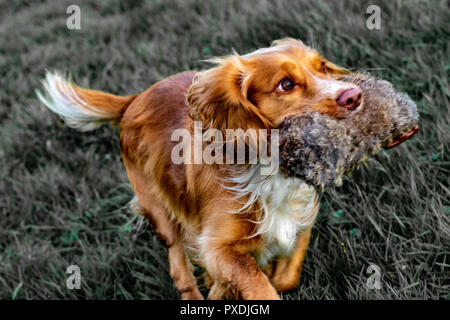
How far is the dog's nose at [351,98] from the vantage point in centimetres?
177

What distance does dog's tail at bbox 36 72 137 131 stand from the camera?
297 centimetres

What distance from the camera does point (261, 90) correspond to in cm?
206

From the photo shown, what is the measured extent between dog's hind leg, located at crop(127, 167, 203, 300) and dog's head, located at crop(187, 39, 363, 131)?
896 millimetres

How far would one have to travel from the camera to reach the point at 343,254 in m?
2.41

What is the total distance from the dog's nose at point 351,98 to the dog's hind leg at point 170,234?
54.7 inches

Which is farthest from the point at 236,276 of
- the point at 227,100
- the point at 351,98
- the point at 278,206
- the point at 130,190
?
the point at 130,190

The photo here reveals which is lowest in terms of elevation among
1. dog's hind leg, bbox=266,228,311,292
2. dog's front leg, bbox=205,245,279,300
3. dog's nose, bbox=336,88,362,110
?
dog's hind leg, bbox=266,228,311,292

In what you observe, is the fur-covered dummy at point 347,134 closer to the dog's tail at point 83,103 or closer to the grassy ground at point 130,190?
the grassy ground at point 130,190

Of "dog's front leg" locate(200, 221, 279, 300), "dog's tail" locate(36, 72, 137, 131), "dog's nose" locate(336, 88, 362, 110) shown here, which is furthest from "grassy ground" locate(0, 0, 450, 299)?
"dog's nose" locate(336, 88, 362, 110)

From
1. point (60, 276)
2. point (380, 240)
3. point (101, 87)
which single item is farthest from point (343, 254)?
point (101, 87)

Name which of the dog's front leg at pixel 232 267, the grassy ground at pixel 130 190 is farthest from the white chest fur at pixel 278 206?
the grassy ground at pixel 130 190

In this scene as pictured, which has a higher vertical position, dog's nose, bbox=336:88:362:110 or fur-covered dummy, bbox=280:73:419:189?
dog's nose, bbox=336:88:362:110

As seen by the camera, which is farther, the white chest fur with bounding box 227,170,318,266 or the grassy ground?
the grassy ground

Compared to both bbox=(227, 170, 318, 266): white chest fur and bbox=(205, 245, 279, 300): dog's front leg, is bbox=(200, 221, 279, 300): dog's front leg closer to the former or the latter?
bbox=(205, 245, 279, 300): dog's front leg
